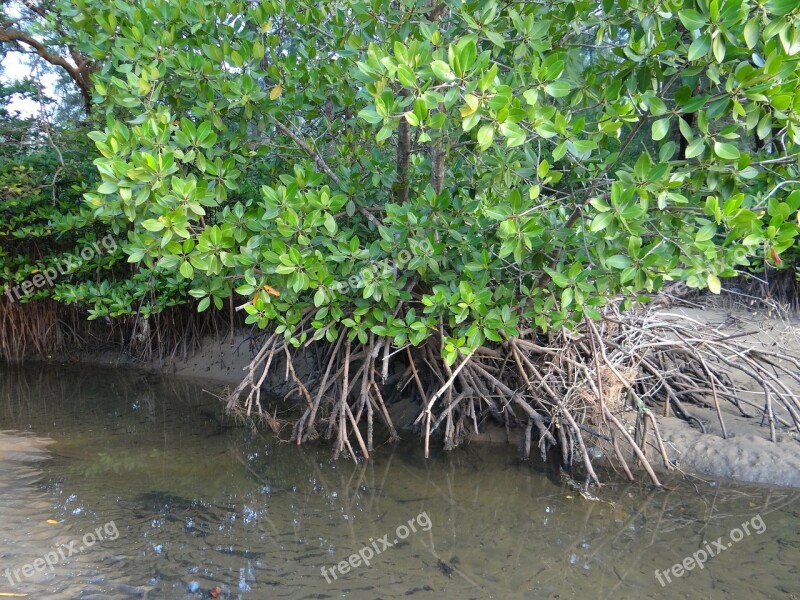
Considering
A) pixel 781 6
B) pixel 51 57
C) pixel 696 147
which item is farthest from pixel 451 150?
pixel 51 57

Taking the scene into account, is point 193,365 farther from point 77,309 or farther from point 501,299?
point 501,299

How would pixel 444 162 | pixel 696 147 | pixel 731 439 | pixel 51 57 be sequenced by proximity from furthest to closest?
pixel 51 57, pixel 731 439, pixel 444 162, pixel 696 147

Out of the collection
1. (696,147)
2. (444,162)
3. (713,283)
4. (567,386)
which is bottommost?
(567,386)

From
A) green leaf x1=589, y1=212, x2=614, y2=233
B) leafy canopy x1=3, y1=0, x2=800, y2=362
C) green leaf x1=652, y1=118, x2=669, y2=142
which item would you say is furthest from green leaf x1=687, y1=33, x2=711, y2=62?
green leaf x1=589, y1=212, x2=614, y2=233

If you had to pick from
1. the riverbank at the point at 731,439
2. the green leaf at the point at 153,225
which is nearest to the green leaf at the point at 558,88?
the green leaf at the point at 153,225

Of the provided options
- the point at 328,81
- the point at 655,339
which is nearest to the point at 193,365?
the point at 328,81

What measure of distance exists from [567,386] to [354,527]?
1.74 metres

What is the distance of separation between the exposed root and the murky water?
0.24m

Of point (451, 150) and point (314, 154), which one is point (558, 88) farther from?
point (314, 154)

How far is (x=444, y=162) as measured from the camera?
12.4ft

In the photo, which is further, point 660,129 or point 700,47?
point 660,129

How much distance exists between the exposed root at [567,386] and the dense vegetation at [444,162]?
51 millimetres

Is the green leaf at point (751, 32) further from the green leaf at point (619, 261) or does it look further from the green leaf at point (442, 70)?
the green leaf at point (442, 70)

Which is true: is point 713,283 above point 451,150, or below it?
below
